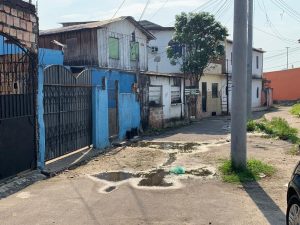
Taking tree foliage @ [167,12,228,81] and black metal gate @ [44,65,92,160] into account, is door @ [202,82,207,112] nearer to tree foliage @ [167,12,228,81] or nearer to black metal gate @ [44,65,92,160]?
tree foliage @ [167,12,228,81]

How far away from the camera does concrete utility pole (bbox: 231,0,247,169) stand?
8750mm

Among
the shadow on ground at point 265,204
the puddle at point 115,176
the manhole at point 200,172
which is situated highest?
the manhole at point 200,172

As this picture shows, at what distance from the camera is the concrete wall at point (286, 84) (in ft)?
152

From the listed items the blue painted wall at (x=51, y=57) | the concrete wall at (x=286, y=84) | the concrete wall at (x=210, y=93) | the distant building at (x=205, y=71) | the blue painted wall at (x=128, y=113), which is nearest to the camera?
the blue painted wall at (x=128, y=113)

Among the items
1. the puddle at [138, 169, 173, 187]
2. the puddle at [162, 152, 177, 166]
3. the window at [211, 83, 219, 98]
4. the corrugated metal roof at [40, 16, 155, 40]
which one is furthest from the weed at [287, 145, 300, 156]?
the window at [211, 83, 219, 98]

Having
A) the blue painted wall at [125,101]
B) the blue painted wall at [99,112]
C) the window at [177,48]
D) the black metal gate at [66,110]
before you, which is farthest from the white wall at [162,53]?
the black metal gate at [66,110]

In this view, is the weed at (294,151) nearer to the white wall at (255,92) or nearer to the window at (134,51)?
the window at (134,51)

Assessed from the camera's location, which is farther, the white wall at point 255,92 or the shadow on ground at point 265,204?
the white wall at point 255,92

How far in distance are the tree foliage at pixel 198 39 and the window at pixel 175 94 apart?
3.49 meters

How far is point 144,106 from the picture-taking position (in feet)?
59.9

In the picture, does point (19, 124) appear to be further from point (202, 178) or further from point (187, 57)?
point (187, 57)

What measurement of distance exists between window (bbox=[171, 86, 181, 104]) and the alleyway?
10.6 m

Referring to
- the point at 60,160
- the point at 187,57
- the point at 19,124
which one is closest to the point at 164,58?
the point at 187,57

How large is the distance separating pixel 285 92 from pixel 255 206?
43518mm
